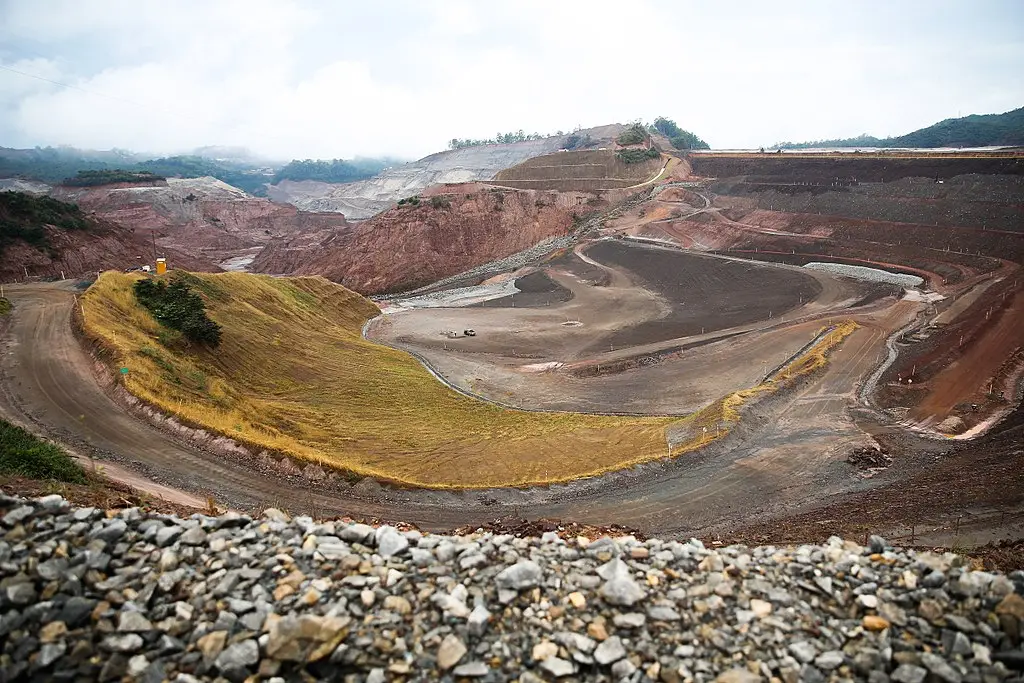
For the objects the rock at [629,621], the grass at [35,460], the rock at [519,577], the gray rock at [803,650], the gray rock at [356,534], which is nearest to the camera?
the gray rock at [803,650]

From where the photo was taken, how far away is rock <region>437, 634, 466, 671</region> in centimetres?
562

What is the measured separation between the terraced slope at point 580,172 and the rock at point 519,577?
93.2 meters

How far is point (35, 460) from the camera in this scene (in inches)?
486

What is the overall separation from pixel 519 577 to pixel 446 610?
3.03ft

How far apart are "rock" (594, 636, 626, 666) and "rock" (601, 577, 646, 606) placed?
0.52 metres

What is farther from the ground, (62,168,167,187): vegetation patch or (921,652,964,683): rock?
(62,168,167,187): vegetation patch

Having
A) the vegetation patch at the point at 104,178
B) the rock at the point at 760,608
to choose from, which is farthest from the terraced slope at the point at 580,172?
the rock at the point at 760,608

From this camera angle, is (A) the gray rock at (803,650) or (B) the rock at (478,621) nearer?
(A) the gray rock at (803,650)

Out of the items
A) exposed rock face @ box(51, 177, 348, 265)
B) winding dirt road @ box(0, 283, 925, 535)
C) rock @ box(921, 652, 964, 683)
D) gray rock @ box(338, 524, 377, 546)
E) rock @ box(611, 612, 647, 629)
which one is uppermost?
exposed rock face @ box(51, 177, 348, 265)

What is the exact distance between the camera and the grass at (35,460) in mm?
11844

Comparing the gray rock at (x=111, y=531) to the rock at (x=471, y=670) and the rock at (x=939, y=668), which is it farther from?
the rock at (x=939, y=668)

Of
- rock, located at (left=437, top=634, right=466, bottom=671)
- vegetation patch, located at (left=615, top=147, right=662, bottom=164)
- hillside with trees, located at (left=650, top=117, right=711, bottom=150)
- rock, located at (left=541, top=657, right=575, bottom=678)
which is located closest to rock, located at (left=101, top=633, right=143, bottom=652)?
rock, located at (left=437, top=634, right=466, bottom=671)

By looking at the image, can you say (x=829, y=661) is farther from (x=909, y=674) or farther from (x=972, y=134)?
(x=972, y=134)

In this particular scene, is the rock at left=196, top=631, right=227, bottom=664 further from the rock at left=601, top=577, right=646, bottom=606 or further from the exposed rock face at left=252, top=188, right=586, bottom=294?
the exposed rock face at left=252, top=188, right=586, bottom=294
